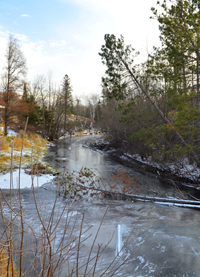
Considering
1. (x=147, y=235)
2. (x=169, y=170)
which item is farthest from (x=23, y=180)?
(x=169, y=170)

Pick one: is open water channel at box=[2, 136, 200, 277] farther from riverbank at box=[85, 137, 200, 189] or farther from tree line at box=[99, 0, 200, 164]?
tree line at box=[99, 0, 200, 164]

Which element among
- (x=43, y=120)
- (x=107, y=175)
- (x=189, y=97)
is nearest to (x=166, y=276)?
(x=189, y=97)

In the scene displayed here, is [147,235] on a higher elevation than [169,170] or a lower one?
lower

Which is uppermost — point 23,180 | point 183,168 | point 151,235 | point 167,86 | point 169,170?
point 167,86

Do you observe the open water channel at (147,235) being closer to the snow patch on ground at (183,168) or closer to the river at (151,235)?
the river at (151,235)

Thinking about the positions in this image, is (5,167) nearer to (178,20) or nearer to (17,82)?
(178,20)

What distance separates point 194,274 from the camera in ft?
14.0

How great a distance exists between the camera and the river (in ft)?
14.7

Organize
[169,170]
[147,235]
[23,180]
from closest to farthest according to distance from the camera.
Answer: [147,235], [23,180], [169,170]

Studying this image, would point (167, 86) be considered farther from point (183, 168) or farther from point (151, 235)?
point (151, 235)

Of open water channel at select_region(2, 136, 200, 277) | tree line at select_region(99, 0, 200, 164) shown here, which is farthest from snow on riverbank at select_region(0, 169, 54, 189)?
tree line at select_region(99, 0, 200, 164)

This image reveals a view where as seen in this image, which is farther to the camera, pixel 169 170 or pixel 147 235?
pixel 169 170

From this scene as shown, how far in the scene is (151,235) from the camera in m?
5.70

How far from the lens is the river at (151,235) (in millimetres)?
4489
